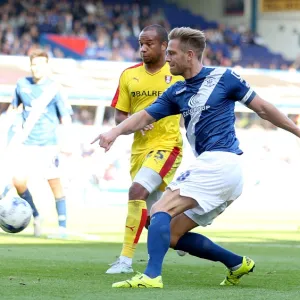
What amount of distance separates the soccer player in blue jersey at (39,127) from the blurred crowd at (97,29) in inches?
726

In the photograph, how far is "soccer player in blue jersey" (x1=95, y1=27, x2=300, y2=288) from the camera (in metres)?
6.96

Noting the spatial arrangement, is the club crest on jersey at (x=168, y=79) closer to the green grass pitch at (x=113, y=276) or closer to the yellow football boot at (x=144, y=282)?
the green grass pitch at (x=113, y=276)

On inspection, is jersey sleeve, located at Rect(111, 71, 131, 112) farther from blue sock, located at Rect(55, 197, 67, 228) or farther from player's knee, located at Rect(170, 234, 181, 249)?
blue sock, located at Rect(55, 197, 67, 228)

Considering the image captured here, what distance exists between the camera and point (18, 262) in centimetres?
894

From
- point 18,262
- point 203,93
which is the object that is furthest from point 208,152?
point 18,262

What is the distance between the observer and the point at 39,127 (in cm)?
1306

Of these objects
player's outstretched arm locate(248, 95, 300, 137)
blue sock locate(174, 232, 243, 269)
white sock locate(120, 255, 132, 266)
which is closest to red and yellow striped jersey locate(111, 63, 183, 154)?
white sock locate(120, 255, 132, 266)

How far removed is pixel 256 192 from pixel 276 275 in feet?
42.7

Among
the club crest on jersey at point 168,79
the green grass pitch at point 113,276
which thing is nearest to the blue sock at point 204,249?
the green grass pitch at point 113,276

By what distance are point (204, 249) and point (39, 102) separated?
5.94 m

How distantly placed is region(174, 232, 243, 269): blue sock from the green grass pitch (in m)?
0.22

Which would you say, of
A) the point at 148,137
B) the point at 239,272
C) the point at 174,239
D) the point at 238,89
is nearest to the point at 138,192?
the point at 148,137

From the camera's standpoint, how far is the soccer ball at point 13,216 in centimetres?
843

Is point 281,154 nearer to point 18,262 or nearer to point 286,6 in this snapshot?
point 18,262
